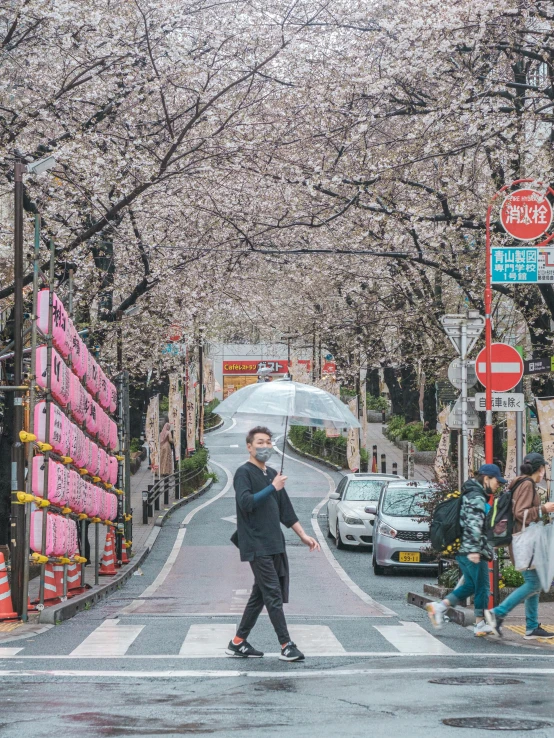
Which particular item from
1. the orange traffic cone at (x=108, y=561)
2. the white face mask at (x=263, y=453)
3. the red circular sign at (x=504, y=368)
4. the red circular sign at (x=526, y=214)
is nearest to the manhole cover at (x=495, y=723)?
the white face mask at (x=263, y=453)

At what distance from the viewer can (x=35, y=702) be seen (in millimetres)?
6758

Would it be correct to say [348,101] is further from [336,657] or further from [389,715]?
[389,715]

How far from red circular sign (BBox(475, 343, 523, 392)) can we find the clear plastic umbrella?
396 centimetres

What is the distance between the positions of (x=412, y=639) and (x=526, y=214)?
7.02m

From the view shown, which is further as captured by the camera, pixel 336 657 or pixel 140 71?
pixel 140 71

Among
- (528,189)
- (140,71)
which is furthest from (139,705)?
(140,71)

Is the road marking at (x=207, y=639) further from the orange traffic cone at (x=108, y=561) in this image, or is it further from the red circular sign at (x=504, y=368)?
the orange traffic cone at (x=108, y=561)

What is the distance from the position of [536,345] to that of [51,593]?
9.20 metres

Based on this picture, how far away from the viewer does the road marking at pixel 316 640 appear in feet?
30.9

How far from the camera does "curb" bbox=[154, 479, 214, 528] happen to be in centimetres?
3111

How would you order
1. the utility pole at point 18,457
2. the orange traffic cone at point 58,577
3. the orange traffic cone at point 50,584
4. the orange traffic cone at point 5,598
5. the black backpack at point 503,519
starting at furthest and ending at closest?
1. the orange traffic cone at point 58,577
2. the orange traffic cone at point 50,584
3. the utility pole at point 18,457
4. the orange traffic cone at point 5,598
5. the black backpack at point 503,519

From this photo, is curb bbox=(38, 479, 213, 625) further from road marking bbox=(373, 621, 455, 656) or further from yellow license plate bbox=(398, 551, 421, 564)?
yellow license plate bbox=(398, 551, 421, 564)

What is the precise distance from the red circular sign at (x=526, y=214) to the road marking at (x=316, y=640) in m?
6.57

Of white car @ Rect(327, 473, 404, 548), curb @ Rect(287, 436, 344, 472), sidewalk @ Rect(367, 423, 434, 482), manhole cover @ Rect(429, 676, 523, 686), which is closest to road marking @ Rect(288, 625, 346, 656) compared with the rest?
manhole cover @ Rect(429, 676, 523, 686)
